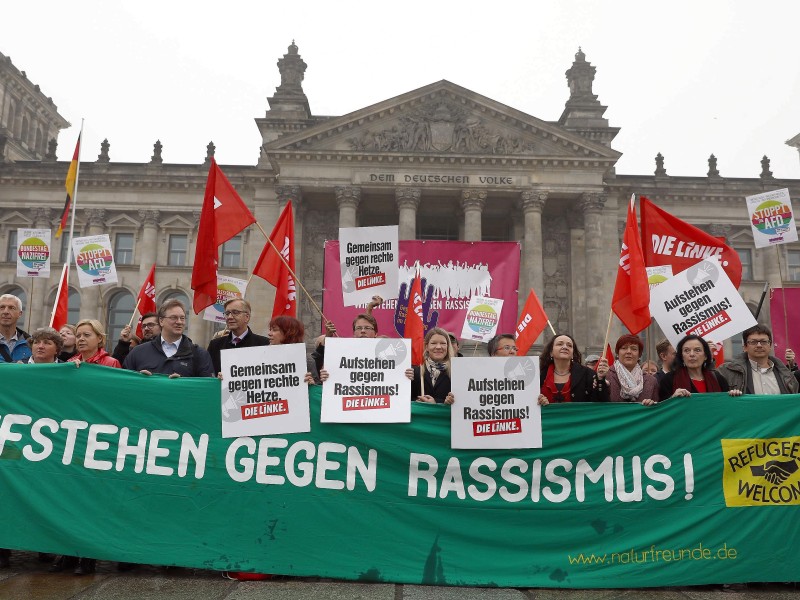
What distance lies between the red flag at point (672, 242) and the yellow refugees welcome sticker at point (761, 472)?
3902mm

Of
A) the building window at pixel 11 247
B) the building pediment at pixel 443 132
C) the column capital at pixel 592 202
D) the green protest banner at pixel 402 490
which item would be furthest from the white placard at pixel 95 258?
the building window at pixel 11 247

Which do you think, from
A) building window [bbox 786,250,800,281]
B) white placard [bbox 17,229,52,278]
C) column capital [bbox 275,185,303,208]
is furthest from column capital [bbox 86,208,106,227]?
building window [bbox 786,250,800,281]

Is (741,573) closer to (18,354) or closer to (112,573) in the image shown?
(112,573)

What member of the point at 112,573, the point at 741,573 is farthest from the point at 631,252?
the point at 112,573

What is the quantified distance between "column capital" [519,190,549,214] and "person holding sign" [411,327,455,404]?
31.1 meters

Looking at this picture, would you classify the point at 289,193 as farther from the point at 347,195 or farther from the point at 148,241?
the point at 148,241

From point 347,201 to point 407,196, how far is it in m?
3.38

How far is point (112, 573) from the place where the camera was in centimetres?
610

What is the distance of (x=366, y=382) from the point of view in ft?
21.4

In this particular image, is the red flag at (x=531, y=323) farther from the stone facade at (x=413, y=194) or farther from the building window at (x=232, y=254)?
the building window at (x=232, y=254)

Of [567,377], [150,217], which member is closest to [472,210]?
[150,217]

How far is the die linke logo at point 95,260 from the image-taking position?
62.2 feet

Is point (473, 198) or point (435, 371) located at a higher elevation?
point (473, 198)

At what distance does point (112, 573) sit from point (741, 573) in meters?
5.75
